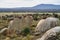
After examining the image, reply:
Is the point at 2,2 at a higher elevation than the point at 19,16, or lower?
higher

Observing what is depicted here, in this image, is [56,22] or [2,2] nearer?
[56,22]

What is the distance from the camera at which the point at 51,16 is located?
3.72 m

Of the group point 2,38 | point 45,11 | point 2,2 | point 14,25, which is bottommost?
point 2,38

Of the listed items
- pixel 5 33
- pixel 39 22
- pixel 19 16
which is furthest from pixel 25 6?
pixel 5 33

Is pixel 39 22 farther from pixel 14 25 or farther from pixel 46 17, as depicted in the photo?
pixel 14 25

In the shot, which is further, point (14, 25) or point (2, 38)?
point (14, 25)

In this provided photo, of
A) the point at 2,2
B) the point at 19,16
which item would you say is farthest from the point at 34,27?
the point at 2,2

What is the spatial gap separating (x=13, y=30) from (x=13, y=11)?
1.58ft

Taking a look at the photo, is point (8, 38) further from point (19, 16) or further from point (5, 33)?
point (19, 16)

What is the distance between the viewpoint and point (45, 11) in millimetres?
3783

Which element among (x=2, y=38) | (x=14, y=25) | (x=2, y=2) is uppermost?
(x=2, y=2)

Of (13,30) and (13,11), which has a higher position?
(13,11)

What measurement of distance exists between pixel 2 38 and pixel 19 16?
0.71m

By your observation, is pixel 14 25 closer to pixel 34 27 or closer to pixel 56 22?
pixel 34 27
